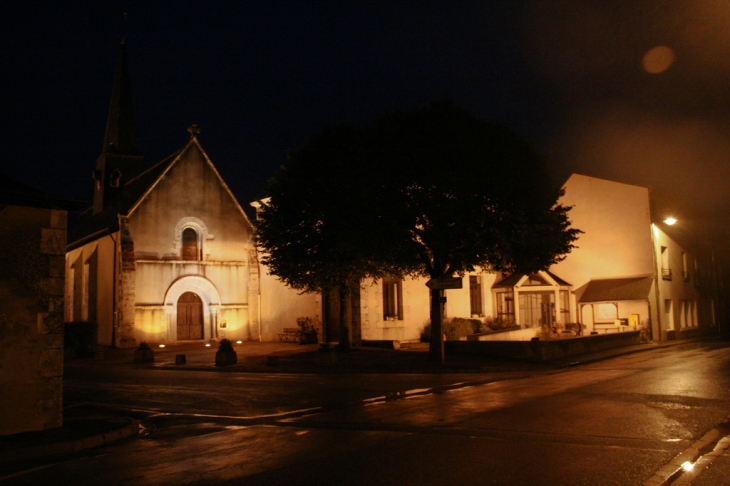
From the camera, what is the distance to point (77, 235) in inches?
1674

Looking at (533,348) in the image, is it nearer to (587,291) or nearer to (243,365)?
(243,365)

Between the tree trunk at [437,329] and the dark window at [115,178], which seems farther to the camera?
the dark window at [115,178]

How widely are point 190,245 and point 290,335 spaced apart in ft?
24.4

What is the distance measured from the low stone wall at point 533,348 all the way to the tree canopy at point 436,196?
2.93m

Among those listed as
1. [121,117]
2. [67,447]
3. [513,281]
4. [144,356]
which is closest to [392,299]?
[513,281]

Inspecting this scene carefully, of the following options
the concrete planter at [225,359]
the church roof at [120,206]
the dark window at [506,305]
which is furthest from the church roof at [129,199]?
the dark window at [506,305]

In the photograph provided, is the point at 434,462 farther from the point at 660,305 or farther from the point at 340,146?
the point at 660,305

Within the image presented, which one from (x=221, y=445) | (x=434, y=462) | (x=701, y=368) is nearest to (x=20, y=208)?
(x=221, y=445)

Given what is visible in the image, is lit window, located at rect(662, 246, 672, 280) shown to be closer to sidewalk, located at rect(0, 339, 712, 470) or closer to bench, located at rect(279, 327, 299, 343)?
sidewalk, located at rect(0, 339, 712, 470)

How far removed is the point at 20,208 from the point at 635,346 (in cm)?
2800

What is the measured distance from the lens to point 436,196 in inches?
834

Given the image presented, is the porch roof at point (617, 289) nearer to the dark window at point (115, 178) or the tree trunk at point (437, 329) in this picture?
the tree trunk at point (437, 329)

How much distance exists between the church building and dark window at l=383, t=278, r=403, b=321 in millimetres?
8102

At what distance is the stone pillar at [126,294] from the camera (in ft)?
107
